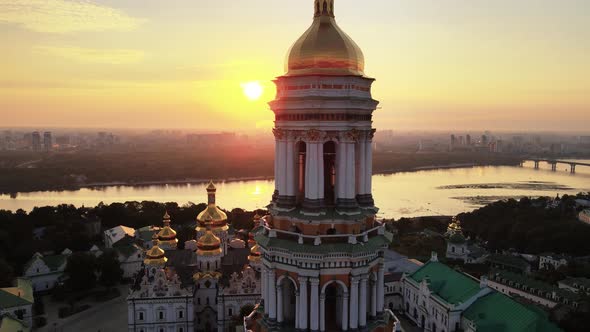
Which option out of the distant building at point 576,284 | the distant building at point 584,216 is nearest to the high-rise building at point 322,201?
the distant building at point 576,284

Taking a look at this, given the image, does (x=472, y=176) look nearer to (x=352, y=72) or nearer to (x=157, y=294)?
(x=157, y=294)

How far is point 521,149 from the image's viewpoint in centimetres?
19188

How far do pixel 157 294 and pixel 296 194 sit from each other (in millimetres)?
16590

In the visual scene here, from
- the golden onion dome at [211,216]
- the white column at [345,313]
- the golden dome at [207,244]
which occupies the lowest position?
the golden dome at [207,244]

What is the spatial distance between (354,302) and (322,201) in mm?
2372

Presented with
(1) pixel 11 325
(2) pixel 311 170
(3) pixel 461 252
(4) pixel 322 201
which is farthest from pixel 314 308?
(3) pixel 461 252

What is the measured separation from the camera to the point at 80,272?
31266mm

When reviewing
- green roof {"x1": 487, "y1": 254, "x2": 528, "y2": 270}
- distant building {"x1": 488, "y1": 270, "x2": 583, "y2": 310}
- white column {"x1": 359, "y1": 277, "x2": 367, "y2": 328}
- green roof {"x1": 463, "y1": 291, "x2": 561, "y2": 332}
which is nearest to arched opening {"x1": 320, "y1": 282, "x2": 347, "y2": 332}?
white column {"x1": 359, "y1": 277, "x2": 367, "y2": 328}

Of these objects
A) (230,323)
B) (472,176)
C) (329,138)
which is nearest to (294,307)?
(329,138)

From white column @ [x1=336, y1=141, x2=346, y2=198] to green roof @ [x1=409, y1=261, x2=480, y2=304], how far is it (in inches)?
666

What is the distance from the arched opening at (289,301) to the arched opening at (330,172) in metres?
2.16

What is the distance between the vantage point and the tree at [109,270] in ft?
105

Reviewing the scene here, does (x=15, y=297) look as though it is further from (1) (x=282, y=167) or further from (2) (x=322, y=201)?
(2) (x=322, y=201)

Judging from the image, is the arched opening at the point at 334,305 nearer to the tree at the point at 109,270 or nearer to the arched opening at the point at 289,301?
the arched opening at the point at 289,301
